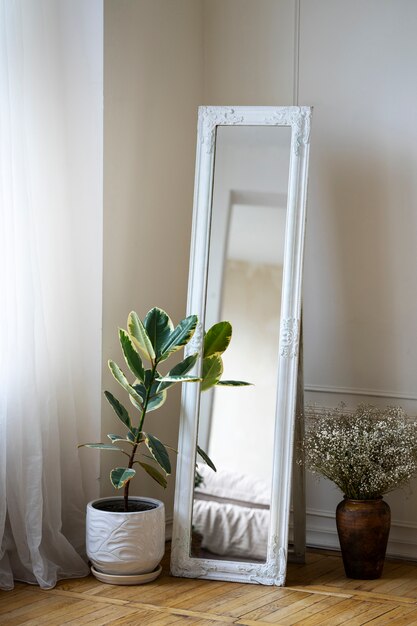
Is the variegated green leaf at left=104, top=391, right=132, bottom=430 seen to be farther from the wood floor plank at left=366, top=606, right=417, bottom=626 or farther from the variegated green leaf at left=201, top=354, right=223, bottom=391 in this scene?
the wood floor plank at left=366, top=606, right=417, bottom=626

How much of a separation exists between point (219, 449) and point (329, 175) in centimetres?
140

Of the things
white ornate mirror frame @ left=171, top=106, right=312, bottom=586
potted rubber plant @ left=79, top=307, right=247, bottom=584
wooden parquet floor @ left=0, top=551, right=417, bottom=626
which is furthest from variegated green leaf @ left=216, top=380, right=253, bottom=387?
wooden parquet floor @ left=0, top=551, right=417, bottom=626

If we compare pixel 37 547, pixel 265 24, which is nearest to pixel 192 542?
→ pixel 37 547

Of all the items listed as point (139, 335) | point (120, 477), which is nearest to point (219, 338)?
point (139, 335)

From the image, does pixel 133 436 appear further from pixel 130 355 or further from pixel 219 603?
pixel 219 603

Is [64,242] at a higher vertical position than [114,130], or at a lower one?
lower

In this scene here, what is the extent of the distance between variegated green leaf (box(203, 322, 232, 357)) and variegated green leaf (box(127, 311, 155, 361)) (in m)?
0.29

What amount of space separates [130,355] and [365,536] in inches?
48.8

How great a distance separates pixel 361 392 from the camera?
13.2 ft

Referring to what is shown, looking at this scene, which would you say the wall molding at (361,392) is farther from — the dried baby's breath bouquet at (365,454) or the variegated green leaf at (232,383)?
the variegated green leaf at (232,383)

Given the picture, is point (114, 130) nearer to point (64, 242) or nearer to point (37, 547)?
point (64, 242)

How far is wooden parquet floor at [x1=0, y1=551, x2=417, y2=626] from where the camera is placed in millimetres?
3139

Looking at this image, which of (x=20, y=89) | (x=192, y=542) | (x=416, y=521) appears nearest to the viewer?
(x=20, y=89)

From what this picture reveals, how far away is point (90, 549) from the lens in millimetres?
3551
